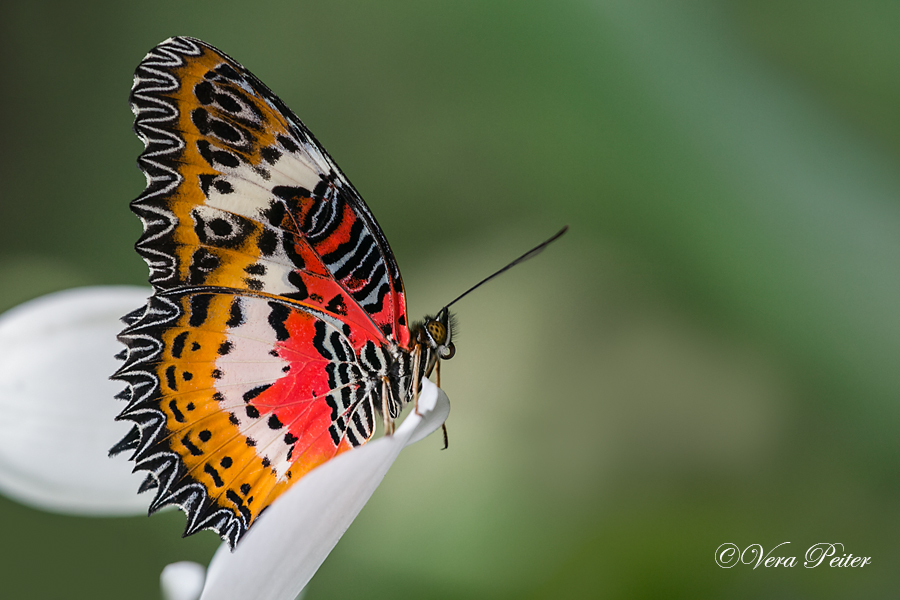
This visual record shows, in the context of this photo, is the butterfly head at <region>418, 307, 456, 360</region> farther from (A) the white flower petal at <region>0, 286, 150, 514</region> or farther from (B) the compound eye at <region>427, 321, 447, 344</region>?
(A) the white flower petal at <region>0, 286, 150, 514</region>

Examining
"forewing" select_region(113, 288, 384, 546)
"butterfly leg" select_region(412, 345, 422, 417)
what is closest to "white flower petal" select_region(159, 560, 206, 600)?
"forewing" select_region(113, 288, 384, 546)

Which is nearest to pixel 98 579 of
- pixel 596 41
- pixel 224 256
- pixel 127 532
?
pixel 127 532

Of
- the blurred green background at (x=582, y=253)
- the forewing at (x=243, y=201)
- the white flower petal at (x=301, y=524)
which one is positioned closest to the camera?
the white flower petal at (x=301, y=524)

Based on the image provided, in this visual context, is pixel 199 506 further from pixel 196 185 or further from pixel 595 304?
pixel 595 304

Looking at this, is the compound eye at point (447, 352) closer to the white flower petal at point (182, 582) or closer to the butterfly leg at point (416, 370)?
the butterfly leg at point (416, 370)

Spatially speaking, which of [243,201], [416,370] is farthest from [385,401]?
[243,201]

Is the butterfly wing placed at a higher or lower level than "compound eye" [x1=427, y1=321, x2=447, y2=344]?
higher

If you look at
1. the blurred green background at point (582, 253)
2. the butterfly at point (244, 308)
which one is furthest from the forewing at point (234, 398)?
the blurred green background at point (582, 253)

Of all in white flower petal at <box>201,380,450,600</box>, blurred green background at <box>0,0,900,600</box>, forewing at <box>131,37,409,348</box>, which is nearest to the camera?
white flower petal at <box>201,380,450,600</box>
